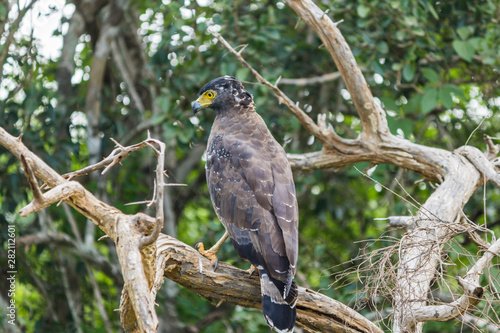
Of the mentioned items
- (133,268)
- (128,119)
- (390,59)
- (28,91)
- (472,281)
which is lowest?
(128,119)

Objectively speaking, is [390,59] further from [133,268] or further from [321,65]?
[133,268]

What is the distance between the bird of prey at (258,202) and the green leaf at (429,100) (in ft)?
4.66

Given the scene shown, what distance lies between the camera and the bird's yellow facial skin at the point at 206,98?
13.9ft

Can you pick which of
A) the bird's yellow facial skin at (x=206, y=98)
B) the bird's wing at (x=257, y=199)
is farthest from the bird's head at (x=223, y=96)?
the bird's wing at (x=257, y=199)

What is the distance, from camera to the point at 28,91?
518 centimetres

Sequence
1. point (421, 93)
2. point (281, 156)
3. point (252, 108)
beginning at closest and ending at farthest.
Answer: point (281, 156) → point (252, 108) → point (421, 93)

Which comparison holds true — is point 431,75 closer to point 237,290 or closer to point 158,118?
point 158,118

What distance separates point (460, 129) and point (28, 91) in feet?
14.6

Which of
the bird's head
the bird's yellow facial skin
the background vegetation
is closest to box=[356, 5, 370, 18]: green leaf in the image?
the background vegetation

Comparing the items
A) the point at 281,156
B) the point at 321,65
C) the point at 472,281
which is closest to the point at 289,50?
the point at 321,65

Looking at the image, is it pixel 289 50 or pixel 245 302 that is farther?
pixel 289 50

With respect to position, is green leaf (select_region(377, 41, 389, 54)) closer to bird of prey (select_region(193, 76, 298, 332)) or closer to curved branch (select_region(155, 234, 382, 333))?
bird of prey (select_region(193, 76, 298, 332))

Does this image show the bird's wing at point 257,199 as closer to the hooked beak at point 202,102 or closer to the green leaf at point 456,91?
the hooked beak at point 202,102

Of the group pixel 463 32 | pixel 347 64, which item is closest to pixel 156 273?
pixel 347 64
